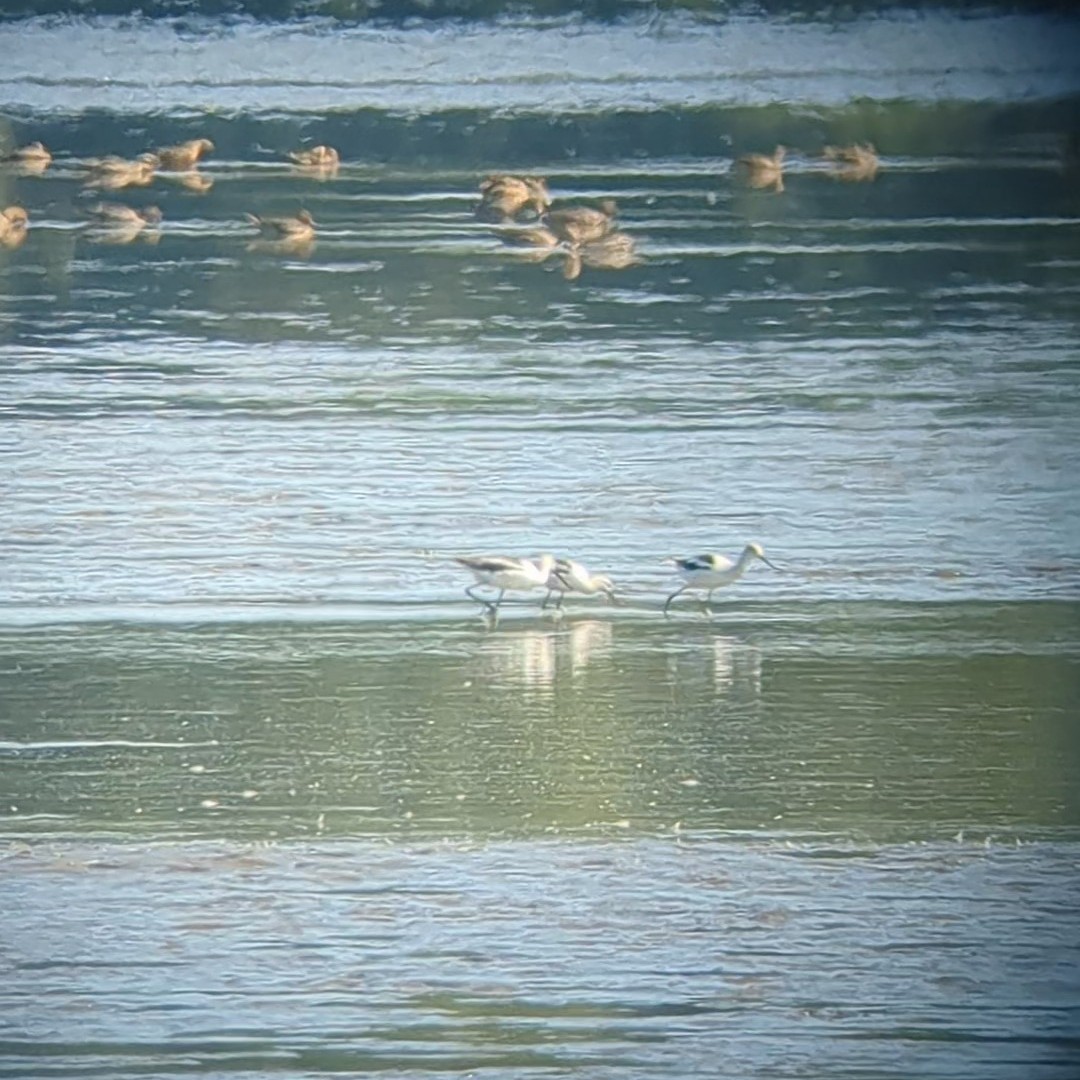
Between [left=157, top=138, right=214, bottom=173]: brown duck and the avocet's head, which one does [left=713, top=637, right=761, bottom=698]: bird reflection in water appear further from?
[left=157, top=138, right=214, bottom=173]: brown duck

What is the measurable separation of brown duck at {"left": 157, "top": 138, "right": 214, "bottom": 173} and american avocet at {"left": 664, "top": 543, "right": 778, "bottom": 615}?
3.15ft

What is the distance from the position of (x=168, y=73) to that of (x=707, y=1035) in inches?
63.7

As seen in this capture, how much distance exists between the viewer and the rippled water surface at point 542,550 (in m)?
2.21

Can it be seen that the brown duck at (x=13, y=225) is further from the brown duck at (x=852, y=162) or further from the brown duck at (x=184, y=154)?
the brown duck at (x=852, y=162)

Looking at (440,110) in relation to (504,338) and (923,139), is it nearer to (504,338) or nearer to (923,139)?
(504,338)

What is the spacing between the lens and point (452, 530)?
2709mm

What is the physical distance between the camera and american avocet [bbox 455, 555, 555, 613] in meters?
2.63

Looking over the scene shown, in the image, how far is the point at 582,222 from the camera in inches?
118

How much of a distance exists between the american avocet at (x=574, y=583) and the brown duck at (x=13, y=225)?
38.8 inches

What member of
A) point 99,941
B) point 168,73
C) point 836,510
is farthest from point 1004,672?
point 168,73

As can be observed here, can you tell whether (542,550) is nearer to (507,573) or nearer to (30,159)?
(507,573)

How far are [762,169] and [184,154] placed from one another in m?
0.85

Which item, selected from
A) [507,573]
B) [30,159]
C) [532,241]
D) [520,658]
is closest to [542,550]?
[507,573]

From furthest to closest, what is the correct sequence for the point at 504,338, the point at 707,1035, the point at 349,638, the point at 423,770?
the point at 504,338 < the point at 349,638 < the point at 423,770 < the point at 707,1035
